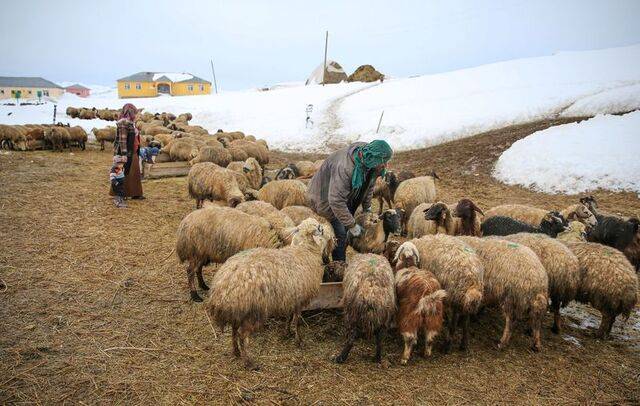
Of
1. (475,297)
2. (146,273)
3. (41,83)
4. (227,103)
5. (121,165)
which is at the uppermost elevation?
(41,83)

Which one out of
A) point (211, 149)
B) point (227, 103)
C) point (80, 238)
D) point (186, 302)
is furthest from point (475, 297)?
point (227, 103)

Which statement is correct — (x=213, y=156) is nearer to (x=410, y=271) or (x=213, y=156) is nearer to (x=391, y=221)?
(x=391, y=221)

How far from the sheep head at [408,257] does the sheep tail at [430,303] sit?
31.7 inches

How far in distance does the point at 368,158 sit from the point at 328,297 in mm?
2021

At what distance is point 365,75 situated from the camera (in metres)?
48.1

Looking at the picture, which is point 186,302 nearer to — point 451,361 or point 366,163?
point 366,163

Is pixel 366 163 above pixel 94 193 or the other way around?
above

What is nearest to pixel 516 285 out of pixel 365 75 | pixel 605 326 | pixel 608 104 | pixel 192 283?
pixel 605 326

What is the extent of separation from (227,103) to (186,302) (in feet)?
122

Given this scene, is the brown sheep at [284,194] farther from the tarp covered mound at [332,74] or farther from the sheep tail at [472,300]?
the tarp covered mound at [332,74]

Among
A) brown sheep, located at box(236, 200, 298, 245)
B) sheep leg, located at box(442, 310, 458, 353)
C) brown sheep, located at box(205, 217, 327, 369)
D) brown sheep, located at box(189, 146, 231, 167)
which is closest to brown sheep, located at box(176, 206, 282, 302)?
brown sheep, located at box(236, 200, 298, 245)

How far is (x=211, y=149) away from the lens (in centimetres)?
1274

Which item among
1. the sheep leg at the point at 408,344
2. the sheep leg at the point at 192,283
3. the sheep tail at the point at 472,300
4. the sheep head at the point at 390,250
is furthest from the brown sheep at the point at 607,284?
the sheep leg at the point at 192,283

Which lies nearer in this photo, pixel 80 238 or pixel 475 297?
pixel 475 297
